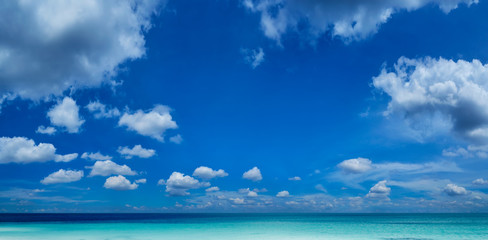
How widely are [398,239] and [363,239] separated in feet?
8.41

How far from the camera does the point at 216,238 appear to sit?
79.9 ft

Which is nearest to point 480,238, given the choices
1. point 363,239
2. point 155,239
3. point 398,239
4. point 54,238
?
point 398,239

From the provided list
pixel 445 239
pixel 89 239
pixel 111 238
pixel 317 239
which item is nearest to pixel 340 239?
pixel 317 239

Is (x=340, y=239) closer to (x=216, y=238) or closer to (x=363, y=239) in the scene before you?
(x=363, y=239)

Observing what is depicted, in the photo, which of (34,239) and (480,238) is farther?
(480,238)

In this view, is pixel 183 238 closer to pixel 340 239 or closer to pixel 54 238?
pixel 54 238

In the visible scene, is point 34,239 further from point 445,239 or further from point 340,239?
point 445,239

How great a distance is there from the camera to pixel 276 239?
23.0 meters

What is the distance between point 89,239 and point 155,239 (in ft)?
15.5

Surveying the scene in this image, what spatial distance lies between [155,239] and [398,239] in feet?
59.2

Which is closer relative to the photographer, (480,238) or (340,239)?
(340,239)

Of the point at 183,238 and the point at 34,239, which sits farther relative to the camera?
the point at 183,238

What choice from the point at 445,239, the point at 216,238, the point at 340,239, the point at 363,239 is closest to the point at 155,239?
the point at 216,238

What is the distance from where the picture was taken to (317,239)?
75.6ft
